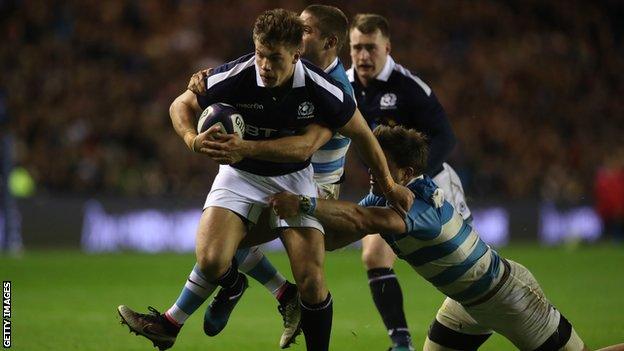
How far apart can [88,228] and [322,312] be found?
11661 mm

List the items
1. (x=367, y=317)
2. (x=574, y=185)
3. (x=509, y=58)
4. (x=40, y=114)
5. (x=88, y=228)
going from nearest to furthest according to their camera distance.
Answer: (x=367, y=317), (x=88, y=228), (x=40, y=114), (x=574, y=185), (x=509, y=58)

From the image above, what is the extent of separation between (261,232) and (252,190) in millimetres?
352

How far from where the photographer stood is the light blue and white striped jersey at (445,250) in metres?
5.96

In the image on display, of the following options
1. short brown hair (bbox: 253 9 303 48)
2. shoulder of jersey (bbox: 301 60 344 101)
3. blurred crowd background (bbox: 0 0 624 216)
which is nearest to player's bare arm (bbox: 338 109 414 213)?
shoulder of jersey (bbox: 301 60 344 101)

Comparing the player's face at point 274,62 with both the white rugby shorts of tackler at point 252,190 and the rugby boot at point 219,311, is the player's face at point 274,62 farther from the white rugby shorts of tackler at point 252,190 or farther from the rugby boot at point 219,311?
the rugby boot at point 219,311

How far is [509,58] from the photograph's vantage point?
2419 cm

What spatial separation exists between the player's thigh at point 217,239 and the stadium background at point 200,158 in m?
4.16

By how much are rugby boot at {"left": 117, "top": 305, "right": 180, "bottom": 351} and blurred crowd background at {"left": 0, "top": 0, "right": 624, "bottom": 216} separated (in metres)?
11.3

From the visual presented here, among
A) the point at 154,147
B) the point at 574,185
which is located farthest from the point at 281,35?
the point at 574,185

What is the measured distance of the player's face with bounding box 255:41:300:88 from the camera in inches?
239

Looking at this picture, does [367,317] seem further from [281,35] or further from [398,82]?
[281,35]

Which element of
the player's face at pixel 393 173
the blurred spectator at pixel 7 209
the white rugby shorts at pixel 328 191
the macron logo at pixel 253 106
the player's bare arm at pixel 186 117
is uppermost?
the macron logo at pixel 253 106

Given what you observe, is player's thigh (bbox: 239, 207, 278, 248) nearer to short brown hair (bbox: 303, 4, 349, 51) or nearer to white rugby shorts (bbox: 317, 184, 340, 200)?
white rugby shorts (bbox: 317, 184, 340, 200)

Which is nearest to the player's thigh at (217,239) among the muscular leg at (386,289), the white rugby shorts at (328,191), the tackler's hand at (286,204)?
the tackler's hand at (286,204)
